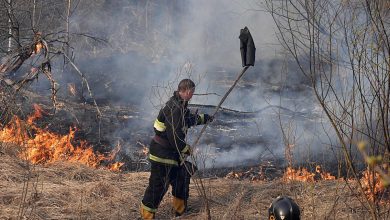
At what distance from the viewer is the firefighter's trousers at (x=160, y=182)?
17.5 ft

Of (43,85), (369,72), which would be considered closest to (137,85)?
(43,85)

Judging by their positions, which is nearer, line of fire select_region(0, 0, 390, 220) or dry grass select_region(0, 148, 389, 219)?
line of fire select_region(0, 0, 390, 220)

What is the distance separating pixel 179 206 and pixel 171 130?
1096 millimetres

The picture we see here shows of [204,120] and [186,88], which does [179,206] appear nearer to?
[204,120]

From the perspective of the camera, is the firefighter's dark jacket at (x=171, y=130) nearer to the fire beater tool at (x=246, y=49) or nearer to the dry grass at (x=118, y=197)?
the dry grass at (x=118, y=197)

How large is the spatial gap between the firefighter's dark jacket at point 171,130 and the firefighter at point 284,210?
192cm

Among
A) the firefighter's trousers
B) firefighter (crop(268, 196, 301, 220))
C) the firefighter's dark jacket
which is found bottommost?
the firefighter's trousers

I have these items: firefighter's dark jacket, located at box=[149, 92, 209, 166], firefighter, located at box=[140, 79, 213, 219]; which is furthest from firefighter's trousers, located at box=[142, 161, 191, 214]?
firefighter's dark jacket, located at box=[149, 92, 209, 166]

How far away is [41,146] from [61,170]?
1297 millimetres

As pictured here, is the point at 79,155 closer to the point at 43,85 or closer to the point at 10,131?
the point at 10,131

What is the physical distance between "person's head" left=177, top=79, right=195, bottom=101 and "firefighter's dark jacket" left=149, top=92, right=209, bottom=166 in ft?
0.24

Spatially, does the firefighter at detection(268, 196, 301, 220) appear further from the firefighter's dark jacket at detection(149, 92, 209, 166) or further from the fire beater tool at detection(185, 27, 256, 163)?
the firefighter's dark jacket at detection(149, 92, 209, 166)

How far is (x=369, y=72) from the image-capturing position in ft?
11.5

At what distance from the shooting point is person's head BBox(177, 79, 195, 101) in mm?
5074
